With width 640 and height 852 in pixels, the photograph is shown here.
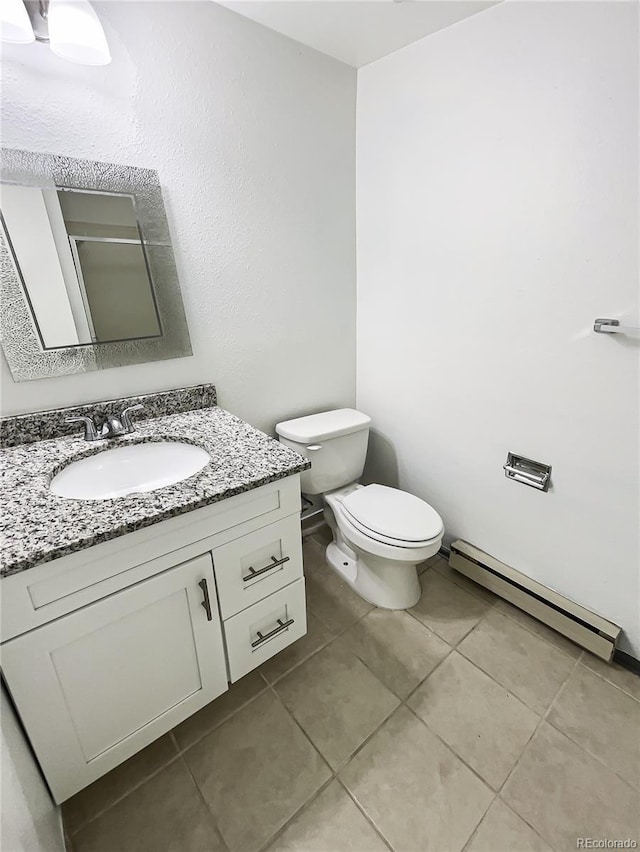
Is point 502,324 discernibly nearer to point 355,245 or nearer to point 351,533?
point 355,245

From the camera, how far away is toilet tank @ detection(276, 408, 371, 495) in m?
1.61

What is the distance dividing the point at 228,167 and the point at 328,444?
107 centimetres

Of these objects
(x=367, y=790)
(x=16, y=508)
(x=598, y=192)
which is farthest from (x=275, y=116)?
(x=367, y=790)

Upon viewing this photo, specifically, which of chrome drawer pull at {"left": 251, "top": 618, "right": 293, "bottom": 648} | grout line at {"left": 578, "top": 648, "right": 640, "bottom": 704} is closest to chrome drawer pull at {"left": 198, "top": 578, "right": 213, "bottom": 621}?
chrome drawer pull at {"left": 251, "top": 618, "right": 293, "bottom": 648}

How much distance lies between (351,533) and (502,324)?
953 millimetres

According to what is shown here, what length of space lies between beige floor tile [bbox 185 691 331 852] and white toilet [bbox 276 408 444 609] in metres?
0.58

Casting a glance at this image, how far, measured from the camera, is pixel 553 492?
137 centimetres

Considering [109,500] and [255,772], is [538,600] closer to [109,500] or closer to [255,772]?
[255,772]

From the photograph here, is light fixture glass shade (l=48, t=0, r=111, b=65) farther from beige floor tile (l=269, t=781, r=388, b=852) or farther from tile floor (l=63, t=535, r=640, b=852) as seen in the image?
beige floor tile (l=269, t=781, r=388, b=852)

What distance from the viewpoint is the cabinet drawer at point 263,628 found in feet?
3.59

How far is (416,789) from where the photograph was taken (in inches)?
40.6

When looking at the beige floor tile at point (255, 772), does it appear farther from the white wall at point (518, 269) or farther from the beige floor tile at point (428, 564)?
the white wall at point (518, 269)

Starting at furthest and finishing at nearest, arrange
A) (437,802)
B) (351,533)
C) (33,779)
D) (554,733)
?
(351,533), (554,733), (437,802), (33,779)

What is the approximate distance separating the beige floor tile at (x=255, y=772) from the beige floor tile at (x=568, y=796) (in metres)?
0.53
